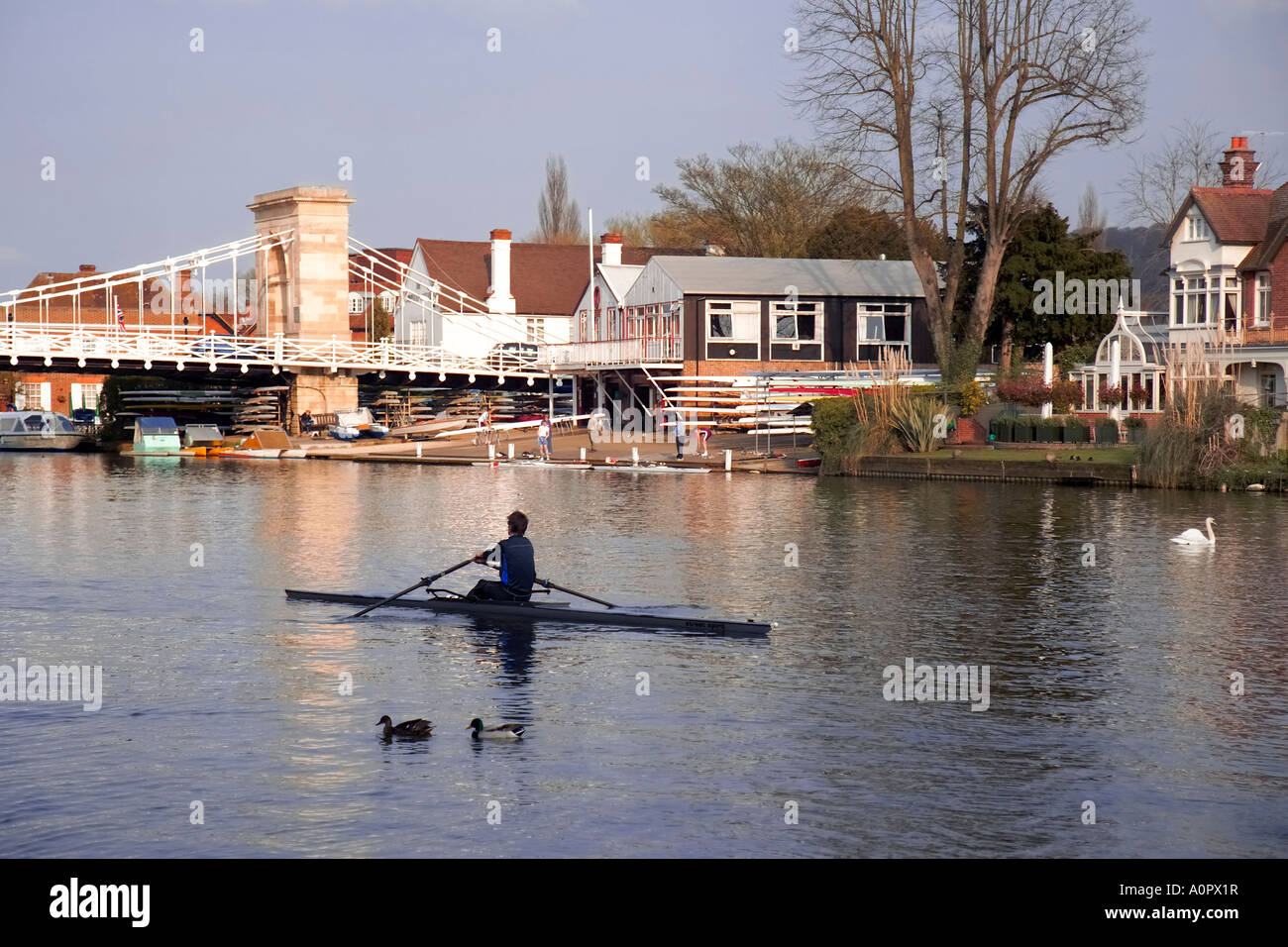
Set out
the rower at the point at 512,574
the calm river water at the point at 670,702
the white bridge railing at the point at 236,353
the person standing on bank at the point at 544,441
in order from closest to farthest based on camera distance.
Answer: the calm river water at the point at 670,702
the rower at the point at 512,574
the person standing on bank at the point at 544,441
the white bridge railing at the point at 236,353

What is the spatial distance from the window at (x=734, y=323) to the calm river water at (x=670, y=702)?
103ft

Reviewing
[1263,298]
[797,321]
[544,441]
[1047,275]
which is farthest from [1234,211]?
[544,441]

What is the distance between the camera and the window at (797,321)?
197 feet

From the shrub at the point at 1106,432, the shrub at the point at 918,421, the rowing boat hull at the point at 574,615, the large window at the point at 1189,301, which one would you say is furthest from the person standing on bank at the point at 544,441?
the rowing boat hull at the point at 574,615

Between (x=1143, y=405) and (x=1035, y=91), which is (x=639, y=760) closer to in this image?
(x=1143, y=405)

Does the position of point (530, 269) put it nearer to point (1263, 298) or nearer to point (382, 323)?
point (382, 323)

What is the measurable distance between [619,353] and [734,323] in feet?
17.4

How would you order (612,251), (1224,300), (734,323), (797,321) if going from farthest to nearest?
(612,251) < (797,321) < (734,323) < (1224,300)

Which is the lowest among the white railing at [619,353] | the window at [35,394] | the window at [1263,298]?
the window at [35,394]

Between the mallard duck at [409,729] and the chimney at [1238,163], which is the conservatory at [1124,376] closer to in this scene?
the chimney at [1238,163]

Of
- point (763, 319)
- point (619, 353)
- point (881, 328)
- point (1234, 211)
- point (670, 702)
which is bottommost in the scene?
point (670, 702)

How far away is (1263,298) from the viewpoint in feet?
155
